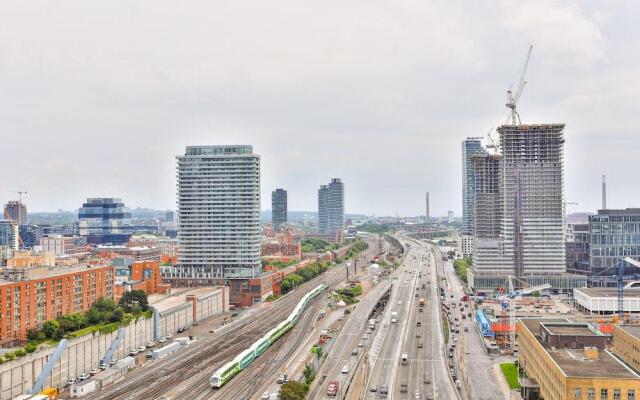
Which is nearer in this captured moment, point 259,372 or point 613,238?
point 259,372

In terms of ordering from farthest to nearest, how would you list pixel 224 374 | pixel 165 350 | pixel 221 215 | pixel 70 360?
pixel 221 215, pixel 165 350, pixel 70 360, pixel 224 374

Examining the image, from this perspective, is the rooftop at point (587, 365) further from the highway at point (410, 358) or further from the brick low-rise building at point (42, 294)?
the brick low-rise building at point (42, 294)

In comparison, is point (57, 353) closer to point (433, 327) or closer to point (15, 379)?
point (15, 379)

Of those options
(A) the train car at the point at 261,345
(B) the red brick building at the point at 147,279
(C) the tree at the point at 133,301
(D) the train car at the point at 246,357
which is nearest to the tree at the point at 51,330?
(C) the tree at the point at 133,301

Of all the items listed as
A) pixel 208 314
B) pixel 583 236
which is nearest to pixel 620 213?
pixel 583 236

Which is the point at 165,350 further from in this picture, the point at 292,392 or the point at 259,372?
the point at 292,392

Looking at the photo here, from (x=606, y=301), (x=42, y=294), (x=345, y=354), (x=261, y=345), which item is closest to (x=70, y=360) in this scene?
(x=42, y=294)

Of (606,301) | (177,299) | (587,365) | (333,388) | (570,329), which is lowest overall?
(333,388)
